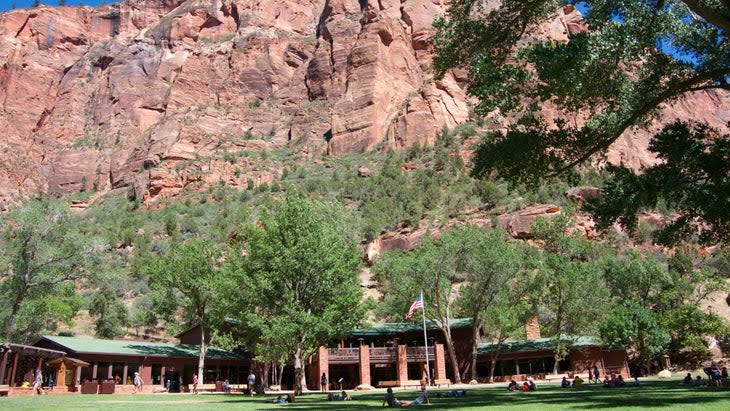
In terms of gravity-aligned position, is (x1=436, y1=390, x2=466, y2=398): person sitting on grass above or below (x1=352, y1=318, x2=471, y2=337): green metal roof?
below

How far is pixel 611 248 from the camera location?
78062 mm

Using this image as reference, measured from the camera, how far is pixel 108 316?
6034 centimetres

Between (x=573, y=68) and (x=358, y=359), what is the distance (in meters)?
36.2

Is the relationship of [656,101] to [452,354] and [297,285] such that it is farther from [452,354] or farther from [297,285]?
[452,354]

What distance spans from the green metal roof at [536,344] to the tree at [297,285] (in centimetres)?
1762

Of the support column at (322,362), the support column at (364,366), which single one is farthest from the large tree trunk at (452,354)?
the support column at (322,362)

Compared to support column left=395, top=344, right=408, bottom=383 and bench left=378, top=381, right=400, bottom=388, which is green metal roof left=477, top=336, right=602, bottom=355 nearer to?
support column left=395, top=344, right=408, bottom=383

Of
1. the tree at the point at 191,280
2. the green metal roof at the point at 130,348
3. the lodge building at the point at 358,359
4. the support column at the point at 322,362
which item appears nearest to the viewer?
the green metal roof at the point at 130,348

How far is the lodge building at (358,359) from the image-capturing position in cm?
3984

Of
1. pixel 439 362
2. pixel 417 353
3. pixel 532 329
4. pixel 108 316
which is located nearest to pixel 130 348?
pixel 108 316

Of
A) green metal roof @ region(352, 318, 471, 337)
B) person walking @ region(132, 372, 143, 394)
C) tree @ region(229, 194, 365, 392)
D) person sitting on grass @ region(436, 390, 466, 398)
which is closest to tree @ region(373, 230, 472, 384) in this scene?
green metal roof @ region(352, 318, 471, 337)

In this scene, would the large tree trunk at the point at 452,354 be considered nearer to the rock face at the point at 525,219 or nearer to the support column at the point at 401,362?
the support column at the point at 401,362

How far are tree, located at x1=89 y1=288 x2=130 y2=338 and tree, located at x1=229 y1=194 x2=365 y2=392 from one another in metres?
28.9

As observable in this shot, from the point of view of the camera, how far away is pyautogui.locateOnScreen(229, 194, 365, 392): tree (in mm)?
32000
